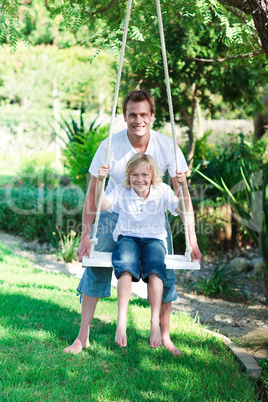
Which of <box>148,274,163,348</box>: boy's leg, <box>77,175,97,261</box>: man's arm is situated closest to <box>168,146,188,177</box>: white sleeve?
<box>77,175,97,261</box>: man's arm

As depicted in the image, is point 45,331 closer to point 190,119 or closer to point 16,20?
point 16,20

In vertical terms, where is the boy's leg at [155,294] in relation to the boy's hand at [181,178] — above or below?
below

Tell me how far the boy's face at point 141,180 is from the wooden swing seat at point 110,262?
0.39m

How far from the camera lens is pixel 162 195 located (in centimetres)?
266

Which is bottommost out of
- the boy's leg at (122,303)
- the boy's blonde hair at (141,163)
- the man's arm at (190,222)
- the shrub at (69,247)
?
the shrub at (69,247)

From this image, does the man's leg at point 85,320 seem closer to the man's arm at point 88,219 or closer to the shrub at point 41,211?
the man's arm at point 88,219

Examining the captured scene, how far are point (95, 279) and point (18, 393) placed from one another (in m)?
0.75

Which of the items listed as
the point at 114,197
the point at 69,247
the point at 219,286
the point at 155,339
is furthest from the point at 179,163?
the point at 69,247

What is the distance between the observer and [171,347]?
2713mm

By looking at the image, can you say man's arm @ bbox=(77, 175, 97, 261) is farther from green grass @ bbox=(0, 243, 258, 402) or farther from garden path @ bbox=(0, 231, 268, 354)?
garden path @ bbox=(0, 231, 268, 354)

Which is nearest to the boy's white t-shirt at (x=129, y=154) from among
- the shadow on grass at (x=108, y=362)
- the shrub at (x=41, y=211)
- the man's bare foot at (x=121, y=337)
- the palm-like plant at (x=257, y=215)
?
the man's bare foot at (x=121, y=337)

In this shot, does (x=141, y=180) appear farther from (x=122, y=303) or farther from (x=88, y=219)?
(x=122, y=303)

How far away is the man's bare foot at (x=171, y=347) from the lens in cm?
268

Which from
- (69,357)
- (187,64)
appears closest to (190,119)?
(187,64)
